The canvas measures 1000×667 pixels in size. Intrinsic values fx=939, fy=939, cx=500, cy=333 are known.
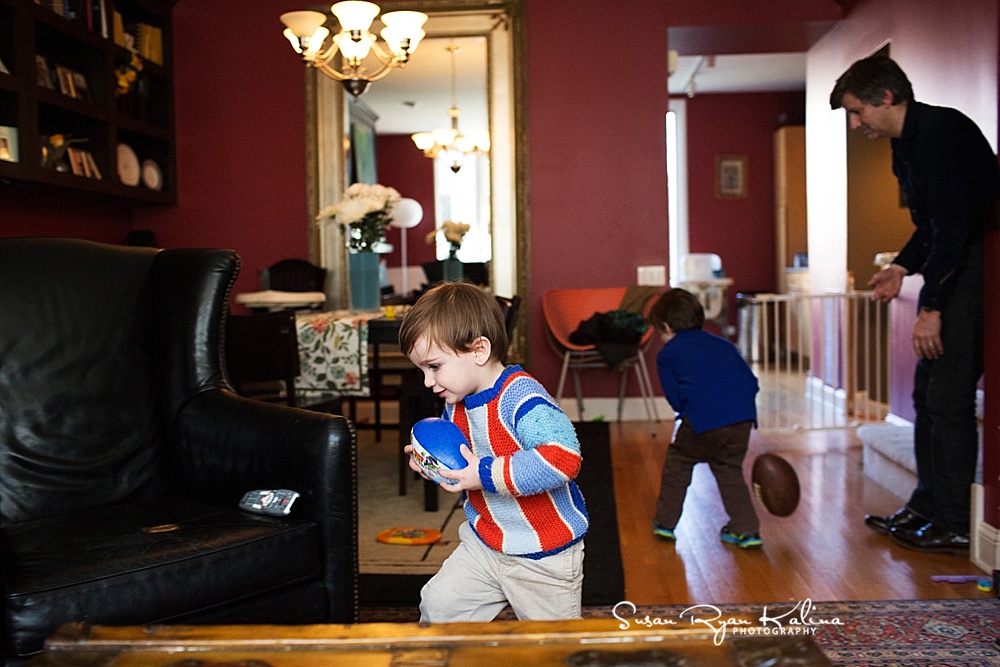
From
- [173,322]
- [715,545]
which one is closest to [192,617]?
[173,322]

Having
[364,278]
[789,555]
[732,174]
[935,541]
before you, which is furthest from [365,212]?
[732,174]

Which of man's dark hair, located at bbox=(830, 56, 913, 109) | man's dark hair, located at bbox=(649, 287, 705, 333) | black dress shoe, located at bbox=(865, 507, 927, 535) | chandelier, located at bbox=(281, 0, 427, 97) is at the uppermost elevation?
chandelier, located at bbox=(281, 0, 427, 97)

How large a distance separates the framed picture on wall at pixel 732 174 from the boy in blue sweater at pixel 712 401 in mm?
7158

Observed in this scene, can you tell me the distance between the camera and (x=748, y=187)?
32.7 feet

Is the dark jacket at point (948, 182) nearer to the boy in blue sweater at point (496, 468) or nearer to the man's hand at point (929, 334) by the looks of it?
the man's hand at point (929, 334)

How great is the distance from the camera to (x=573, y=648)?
1.10 m

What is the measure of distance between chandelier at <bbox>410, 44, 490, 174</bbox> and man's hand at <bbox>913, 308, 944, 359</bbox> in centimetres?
339

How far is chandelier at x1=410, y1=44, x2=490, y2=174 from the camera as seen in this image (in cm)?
582

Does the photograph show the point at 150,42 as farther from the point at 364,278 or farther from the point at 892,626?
the point at 892,626

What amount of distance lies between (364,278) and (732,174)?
21.8 feet

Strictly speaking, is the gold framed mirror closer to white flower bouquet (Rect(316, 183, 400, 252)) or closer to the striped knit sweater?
white flower bouquet (Rect(316, 183, 400, 252))

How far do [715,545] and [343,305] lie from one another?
335 cm

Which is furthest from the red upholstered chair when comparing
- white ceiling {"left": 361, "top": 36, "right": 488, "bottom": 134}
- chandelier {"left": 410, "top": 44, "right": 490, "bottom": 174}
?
white ceiling {"left": 361, "top": 36, "right": 488, "bottom": 134}

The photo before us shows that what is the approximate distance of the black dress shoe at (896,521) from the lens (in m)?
3.05
